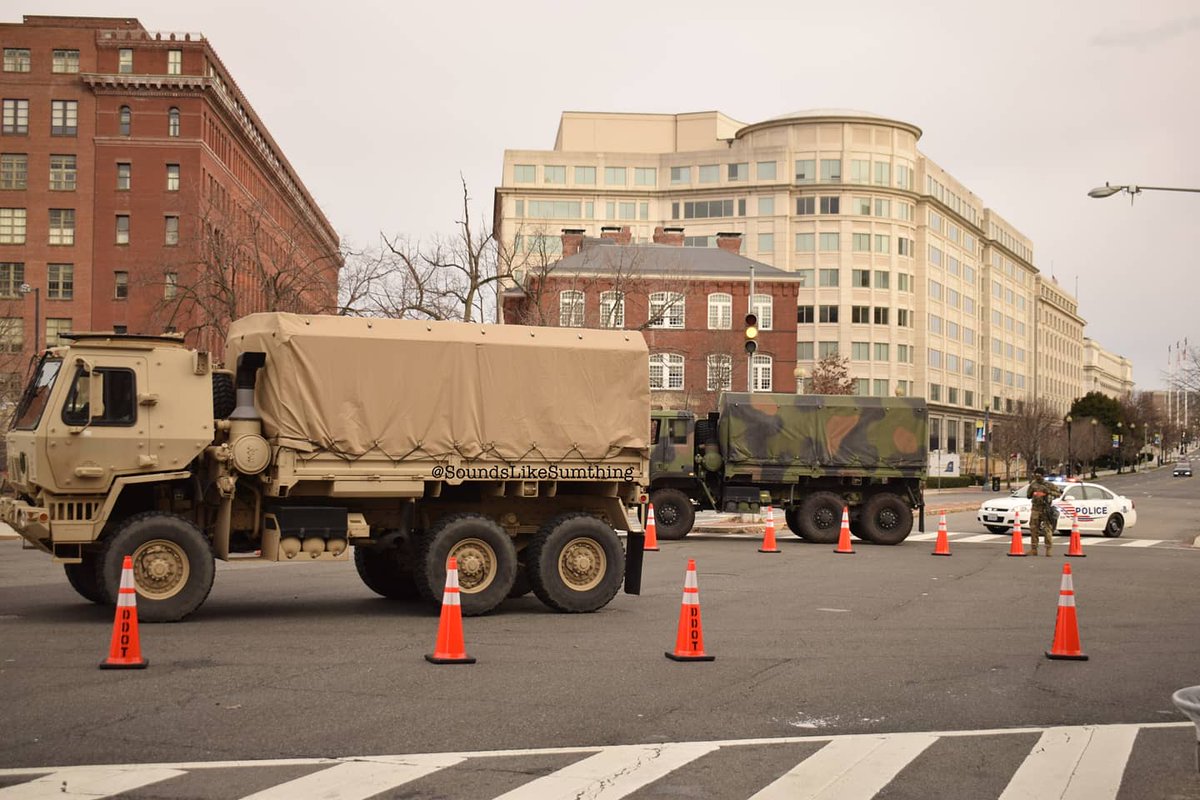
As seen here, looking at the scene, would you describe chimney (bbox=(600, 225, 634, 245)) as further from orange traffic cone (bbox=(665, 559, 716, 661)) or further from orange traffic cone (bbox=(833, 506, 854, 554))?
orange traffic cone (bbox=(665, 559, 716, 661))

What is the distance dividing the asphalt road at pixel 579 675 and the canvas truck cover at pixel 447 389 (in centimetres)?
194

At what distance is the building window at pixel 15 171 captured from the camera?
79.8 meters

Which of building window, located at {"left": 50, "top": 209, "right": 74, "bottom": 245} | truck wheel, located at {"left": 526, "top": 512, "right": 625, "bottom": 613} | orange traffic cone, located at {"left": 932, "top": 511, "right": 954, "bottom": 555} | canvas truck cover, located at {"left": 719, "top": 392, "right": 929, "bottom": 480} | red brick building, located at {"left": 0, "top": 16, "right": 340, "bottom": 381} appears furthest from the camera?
building window, located at {"left": 50, "top": 209, "right": 74, "bottom": 245}

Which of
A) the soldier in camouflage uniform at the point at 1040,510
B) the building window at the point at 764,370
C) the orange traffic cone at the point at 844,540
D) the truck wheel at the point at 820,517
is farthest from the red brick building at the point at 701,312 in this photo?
the soldier in camouflage uniform at the point at 1040,510

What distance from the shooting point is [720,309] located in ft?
267

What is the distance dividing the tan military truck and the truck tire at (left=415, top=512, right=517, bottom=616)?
22 mm

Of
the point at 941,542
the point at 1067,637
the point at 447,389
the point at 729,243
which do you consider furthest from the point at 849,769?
the point at 729,243

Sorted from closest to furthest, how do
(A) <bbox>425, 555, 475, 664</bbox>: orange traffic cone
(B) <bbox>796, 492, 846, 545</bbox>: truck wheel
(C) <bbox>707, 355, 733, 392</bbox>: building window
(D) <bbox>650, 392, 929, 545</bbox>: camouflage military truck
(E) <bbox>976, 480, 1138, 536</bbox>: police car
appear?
(A) <bbox>425, 555, 475, 664</bbox>: orange traffic cone
(D) <bbox>650, 392, 929, 545</bbox>: camouflage military truck
(B) <bbox>796, 492, 846, 545</bbox>: truck wheel
(E) <bbox>976, 480, 1138, 536</bbox>: police car
(C) <bbox>707, 355, 733, 392</bbox>: building window

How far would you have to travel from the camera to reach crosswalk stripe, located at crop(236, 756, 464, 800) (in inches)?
274

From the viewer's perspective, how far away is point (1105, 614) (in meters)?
16.6

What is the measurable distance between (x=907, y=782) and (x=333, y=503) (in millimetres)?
8550

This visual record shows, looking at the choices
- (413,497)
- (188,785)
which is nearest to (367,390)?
(413,497)

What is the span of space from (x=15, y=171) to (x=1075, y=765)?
82.6m

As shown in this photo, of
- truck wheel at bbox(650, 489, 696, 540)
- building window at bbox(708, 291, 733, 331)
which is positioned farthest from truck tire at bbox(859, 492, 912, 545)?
building window at bbox(708, 291, 733, 331)
